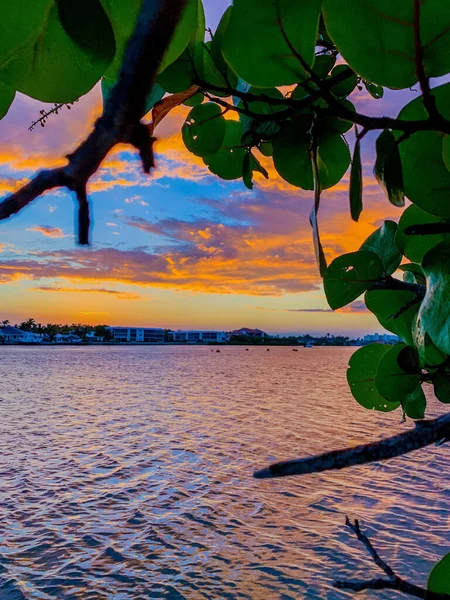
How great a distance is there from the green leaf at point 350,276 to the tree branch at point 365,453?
0.20 m

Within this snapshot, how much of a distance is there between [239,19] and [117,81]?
0.17 meters

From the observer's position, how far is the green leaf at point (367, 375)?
83 centimetres

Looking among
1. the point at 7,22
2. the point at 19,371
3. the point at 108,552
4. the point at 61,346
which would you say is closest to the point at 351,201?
the point at 7,22

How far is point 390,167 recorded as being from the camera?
42 centimetres

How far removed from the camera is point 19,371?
6412 cm

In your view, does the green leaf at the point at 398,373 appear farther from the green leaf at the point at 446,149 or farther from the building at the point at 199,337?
the building at the point at 199,337

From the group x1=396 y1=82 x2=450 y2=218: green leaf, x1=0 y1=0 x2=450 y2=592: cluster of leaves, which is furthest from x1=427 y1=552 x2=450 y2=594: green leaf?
x1=396 y1=82 x2=450 y2=218: green leaf

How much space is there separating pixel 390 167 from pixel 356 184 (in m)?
0.03

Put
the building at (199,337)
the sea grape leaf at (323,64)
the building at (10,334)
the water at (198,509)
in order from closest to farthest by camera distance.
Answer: the sea grape leaf at (323,64)
the water at (198,509)
the building at (10,334)
the building at (199,337)

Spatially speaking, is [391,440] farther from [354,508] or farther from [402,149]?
[354,508]

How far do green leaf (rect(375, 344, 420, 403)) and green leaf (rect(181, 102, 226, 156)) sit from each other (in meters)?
0.43

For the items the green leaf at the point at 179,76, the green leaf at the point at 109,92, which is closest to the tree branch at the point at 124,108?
the green leaf at the point at 109,92

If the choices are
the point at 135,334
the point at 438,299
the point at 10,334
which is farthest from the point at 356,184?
the point at 135,334

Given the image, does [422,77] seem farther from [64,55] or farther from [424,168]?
[64,55]
